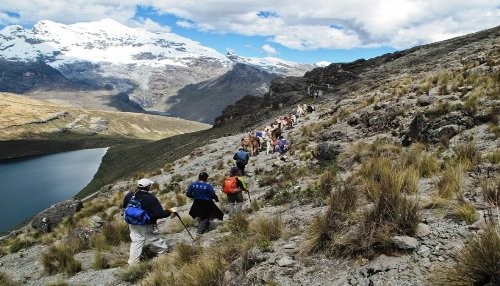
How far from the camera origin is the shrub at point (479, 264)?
5969 mm

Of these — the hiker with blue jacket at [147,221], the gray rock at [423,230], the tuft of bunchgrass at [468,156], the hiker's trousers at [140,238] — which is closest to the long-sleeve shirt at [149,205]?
the hiker with blue jacket at [147,221]

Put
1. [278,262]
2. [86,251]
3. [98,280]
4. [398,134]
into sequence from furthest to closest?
[398,134] → [86,251] → [98,280] → [278,262]

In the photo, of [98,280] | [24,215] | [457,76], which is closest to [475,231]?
[98,280]

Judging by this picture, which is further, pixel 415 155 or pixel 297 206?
pixel 415 155

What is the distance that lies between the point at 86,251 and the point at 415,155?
1241 cm

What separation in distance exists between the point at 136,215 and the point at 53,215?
1667cm

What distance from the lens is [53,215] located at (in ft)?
88.8

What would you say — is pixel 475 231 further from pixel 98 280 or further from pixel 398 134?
pixel 398 134

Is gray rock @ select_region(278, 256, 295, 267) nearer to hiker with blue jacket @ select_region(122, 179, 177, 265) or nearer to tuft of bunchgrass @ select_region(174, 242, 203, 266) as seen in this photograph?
tuft of bunchgrass @ select_region(174, 242, 203, 266)

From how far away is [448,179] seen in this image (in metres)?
10.3

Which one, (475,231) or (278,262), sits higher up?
(475,231)

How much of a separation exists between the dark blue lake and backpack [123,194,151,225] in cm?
6988

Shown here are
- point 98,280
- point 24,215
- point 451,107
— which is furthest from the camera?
point 24,215

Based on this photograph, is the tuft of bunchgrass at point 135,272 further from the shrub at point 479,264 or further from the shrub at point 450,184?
the shrub at point 479,264
